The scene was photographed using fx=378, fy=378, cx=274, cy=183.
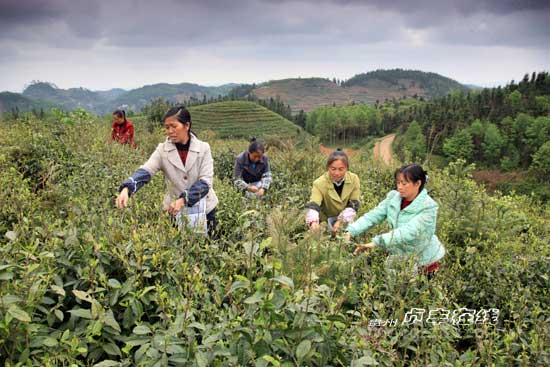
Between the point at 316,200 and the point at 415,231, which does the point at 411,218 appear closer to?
the point at 415,231

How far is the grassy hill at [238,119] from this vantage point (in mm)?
89688

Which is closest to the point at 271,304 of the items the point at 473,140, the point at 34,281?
the point at 34,281

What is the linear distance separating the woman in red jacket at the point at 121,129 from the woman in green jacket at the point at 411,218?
245 inches

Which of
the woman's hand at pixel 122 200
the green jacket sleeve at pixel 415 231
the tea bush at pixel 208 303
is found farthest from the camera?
the green jacket sleeve at pixel 415 231

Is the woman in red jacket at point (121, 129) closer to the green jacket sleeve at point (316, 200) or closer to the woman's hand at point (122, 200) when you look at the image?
the green jacket sleeve at point (316, 200)

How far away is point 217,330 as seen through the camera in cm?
160

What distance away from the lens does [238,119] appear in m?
97.8

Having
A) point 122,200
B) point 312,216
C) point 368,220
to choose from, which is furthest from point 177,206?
point 368,220

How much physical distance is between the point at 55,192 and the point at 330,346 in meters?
2.95

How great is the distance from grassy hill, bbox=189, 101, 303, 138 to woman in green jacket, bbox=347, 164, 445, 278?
272 ft

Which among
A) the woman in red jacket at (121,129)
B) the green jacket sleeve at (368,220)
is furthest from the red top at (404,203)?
the woman in red jacket at (121,129)

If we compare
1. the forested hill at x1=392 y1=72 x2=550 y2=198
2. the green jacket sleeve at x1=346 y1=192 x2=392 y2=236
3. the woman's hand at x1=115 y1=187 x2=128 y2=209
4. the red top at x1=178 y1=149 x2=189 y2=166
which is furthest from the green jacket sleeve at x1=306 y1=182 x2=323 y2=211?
the forested hill at x1=392 y1=72 x2=550 y2=198

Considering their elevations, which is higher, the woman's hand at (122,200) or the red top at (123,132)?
the red top at (123,132)

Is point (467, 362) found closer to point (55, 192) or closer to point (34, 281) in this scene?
point (34, 281)
